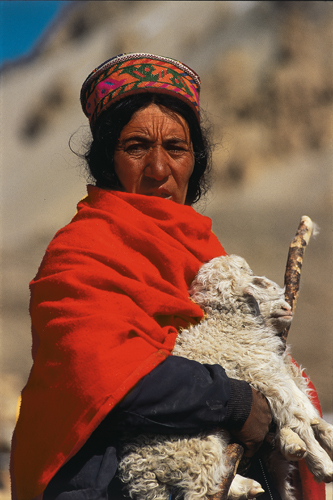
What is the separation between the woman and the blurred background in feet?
15.8

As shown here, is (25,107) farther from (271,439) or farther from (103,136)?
(271,439)

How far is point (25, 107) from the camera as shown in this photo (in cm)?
736

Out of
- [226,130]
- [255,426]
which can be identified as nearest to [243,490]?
[255,426]

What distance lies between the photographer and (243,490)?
1212mm

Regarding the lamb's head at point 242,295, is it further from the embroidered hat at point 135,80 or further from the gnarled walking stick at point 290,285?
the embroidered hat at point 135,80

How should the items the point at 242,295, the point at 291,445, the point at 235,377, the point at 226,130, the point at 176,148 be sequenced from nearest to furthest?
the point at 291,445 → the point at 235,377 → the point at 242,295 → the point at 176,148 → the point at 226,130

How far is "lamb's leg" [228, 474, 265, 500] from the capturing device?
121cm

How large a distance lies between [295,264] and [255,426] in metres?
0.65

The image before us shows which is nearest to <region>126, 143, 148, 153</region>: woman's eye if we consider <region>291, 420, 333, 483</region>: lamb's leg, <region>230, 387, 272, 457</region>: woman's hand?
<region>230, 387, 272, 457</region>: woman's hand

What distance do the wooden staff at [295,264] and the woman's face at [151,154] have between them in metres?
0.51

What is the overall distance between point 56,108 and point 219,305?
23.7 ft

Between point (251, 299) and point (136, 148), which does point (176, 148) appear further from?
point (251, 299)

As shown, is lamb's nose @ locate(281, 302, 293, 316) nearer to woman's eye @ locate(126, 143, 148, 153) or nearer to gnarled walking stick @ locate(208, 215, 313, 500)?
gnarled walking stick @ locate(208, 215, 313, 500)

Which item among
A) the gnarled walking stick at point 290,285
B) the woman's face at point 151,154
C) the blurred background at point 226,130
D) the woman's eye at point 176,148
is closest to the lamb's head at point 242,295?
the gnarled walking stick at point 290,285
